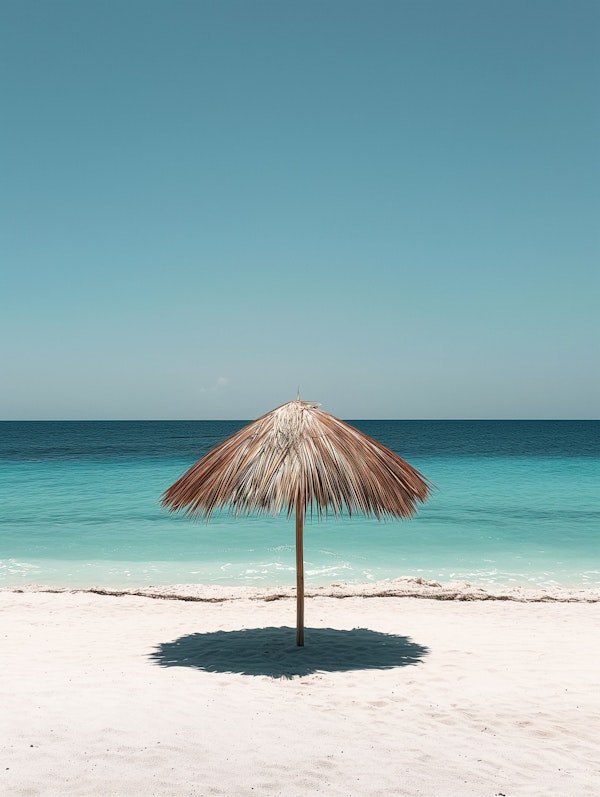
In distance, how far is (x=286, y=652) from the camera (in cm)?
641

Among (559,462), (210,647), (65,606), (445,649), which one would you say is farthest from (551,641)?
(559,462)

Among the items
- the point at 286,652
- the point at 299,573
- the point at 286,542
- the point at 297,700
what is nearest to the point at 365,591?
the point at 286,652

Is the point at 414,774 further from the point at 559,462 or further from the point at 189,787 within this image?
the point at 559,462

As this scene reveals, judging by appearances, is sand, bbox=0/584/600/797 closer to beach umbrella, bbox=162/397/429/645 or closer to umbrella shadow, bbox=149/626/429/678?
umbrella shadow, bbox=149/626/429/678

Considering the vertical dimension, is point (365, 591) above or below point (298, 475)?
below

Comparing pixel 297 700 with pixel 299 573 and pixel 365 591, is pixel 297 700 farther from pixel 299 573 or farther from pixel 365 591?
pixel 365 591

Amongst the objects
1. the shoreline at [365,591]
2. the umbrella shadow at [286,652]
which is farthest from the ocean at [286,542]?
the umbrella shadow at [286,652]

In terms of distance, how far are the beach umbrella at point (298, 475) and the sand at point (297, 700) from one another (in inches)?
50.3

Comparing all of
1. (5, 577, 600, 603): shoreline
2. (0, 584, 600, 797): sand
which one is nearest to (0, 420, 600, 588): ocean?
(5, 577, 600, 603): shoreline

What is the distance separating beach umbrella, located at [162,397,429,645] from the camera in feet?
18.2

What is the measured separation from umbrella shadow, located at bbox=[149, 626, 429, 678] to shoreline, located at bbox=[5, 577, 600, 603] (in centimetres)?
195

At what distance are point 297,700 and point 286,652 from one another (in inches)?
57.8

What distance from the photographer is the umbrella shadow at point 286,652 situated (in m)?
5.96

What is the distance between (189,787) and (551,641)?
16.1 ft
